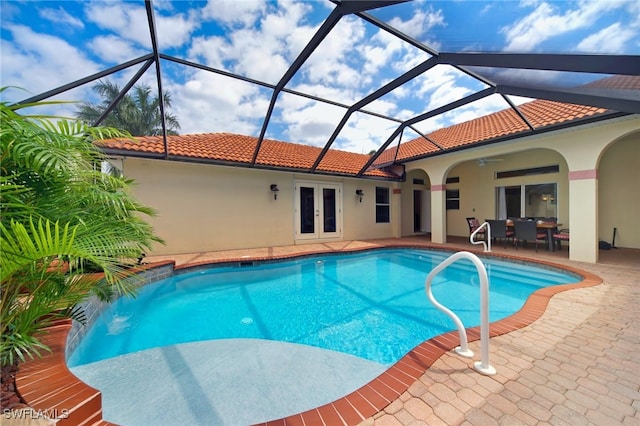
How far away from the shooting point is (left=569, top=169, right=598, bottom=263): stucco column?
6.70 m

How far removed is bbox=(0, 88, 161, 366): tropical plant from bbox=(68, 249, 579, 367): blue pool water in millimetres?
1292

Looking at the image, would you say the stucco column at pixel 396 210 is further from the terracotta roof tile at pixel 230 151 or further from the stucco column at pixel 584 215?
the stucco column at pixel 584 215

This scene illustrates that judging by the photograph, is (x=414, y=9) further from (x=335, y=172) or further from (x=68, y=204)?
(x=335, y=172)

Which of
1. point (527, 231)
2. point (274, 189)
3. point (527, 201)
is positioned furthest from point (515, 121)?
point (274, 189)

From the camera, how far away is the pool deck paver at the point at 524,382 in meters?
1.84

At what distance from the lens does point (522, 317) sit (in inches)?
137

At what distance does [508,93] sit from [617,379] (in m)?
5.60

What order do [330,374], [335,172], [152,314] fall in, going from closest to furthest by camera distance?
1. [330,374]
2. [152,314]
3. [335,172]

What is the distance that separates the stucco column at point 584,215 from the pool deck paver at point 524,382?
422 cm

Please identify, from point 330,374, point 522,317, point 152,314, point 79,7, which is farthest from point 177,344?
point 79,7

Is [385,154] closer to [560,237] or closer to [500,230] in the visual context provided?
[500,230]

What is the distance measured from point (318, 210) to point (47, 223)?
972cm

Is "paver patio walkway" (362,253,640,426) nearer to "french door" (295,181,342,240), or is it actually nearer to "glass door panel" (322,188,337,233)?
"french door" (295,181,342,240)

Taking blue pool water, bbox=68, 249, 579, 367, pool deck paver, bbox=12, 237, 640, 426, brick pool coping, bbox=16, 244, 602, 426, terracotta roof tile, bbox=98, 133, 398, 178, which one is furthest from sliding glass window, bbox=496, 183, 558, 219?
brick pool coping, bbox=16, 244, 602, 426
